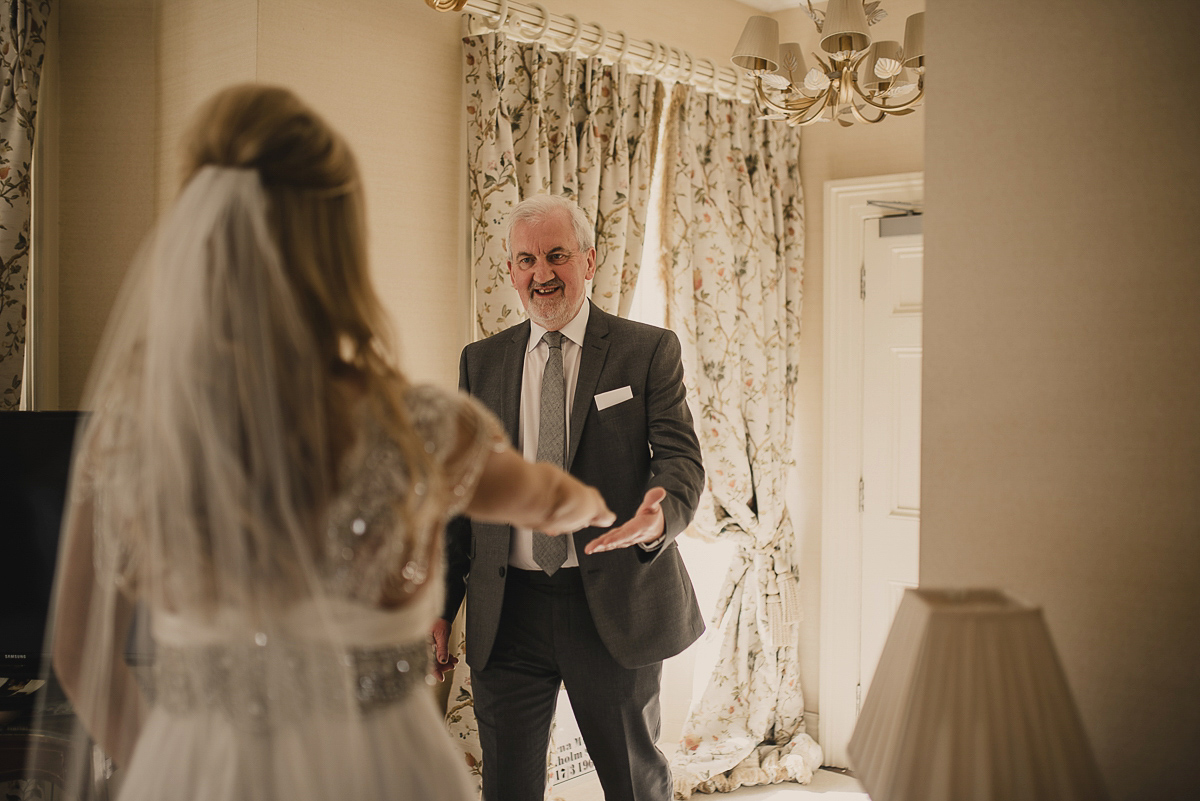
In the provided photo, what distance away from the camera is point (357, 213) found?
111cm

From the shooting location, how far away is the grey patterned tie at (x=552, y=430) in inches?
81.9

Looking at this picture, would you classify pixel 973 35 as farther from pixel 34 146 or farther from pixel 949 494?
pixel 34 146

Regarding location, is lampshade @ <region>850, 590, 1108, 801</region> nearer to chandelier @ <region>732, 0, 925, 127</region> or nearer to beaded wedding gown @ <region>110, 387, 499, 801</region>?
beaded wedding gown @ <region>110, 387, 499, 801</region>

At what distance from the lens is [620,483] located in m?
2.13

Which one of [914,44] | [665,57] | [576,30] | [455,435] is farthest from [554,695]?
[665,57]

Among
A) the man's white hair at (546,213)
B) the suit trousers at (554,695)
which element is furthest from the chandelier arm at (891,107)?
the suit trousers at (554,695)

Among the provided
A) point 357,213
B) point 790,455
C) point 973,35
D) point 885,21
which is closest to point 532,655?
point 357,213

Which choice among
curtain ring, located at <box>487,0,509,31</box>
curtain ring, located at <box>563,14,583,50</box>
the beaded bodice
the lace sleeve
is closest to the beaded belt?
the beaded bodice

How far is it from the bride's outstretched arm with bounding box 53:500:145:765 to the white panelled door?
3.23 metres

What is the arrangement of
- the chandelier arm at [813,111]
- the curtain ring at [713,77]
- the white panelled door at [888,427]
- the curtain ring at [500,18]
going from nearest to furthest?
the chandelier arm at [813,111]
the curtain ring at [500,18]
the curtain ring at [713,77]
the white panelled door at [888,427]

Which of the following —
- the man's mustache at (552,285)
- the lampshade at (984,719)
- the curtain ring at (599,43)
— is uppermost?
the curtain ring at (599,43)

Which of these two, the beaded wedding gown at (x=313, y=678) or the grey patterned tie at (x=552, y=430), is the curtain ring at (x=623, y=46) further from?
the beaded wedding gown at (x=313, y=678)

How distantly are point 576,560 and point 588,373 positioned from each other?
453 mm

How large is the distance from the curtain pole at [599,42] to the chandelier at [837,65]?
74cm
